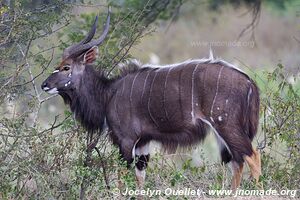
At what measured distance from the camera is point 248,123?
302 inches

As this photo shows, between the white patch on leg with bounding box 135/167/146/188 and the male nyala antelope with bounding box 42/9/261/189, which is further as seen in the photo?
the white patch on leg with bounding box 135/167/146/188

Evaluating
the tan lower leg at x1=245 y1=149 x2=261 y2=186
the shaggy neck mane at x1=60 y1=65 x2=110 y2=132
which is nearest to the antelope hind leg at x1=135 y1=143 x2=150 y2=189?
the shaggy neck mane at x1=60 y1=65 x2=110 y2=132

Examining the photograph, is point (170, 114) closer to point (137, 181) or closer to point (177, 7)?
point (137, 181)

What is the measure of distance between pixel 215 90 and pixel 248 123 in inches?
15.6

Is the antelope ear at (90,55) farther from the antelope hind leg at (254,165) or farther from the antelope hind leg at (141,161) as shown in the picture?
the antelope hind leg at (254,165)

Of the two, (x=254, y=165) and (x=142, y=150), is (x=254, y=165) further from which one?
(x=142, y=150)

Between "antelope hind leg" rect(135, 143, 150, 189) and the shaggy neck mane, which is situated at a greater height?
the shaggy neck mane

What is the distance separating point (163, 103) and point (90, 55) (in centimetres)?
82

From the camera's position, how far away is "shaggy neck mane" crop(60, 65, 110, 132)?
26.8ft

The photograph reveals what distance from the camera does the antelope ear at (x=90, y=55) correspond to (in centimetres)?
807

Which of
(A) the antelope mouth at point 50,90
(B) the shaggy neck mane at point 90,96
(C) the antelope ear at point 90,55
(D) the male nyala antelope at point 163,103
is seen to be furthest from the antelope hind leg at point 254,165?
(A) the antelope mouth at point 50,90

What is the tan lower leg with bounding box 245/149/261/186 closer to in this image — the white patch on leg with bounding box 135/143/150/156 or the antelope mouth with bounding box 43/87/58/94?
the white patch on leg with bounding box 135/143/150/156

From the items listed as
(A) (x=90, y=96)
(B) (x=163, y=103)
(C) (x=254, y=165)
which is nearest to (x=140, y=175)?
(B) (x=163, y=103)

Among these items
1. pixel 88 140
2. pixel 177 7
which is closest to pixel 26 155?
pixel 88 140
